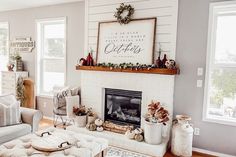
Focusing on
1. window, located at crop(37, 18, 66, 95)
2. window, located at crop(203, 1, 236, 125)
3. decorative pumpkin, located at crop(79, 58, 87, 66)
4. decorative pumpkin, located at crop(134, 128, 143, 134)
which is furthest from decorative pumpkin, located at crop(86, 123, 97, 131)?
window, located at crop(203, 1, 236, 125)

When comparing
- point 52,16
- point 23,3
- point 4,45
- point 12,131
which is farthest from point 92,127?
point 4,45

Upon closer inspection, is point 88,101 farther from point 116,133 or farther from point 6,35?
point 6,35

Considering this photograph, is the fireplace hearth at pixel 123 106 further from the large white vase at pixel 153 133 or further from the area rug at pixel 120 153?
the area rug at pixel 120 153

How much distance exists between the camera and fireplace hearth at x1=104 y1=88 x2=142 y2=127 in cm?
A: 373

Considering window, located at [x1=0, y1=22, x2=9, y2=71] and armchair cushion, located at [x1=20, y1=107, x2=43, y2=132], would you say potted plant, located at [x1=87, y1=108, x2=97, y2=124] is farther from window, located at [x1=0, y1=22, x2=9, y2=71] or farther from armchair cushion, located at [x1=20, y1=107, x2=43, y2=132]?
window, located at [x1=0, y1=22, x2=9, y2=71]

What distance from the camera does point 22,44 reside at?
5223 millimetres

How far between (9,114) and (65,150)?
51.5 inches

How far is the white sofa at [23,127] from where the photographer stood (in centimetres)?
270

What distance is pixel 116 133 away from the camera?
3652 mm

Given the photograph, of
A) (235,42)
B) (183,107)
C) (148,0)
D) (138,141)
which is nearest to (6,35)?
(148,0)

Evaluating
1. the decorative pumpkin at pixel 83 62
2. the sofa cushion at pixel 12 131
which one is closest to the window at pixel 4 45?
the decorative pumpkin at pixel 83 62

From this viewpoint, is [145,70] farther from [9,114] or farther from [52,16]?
[52,16]

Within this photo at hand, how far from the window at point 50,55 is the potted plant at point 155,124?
236 cm

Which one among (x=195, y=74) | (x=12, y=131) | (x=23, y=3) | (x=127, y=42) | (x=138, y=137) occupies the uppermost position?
(x=23, y=3)
